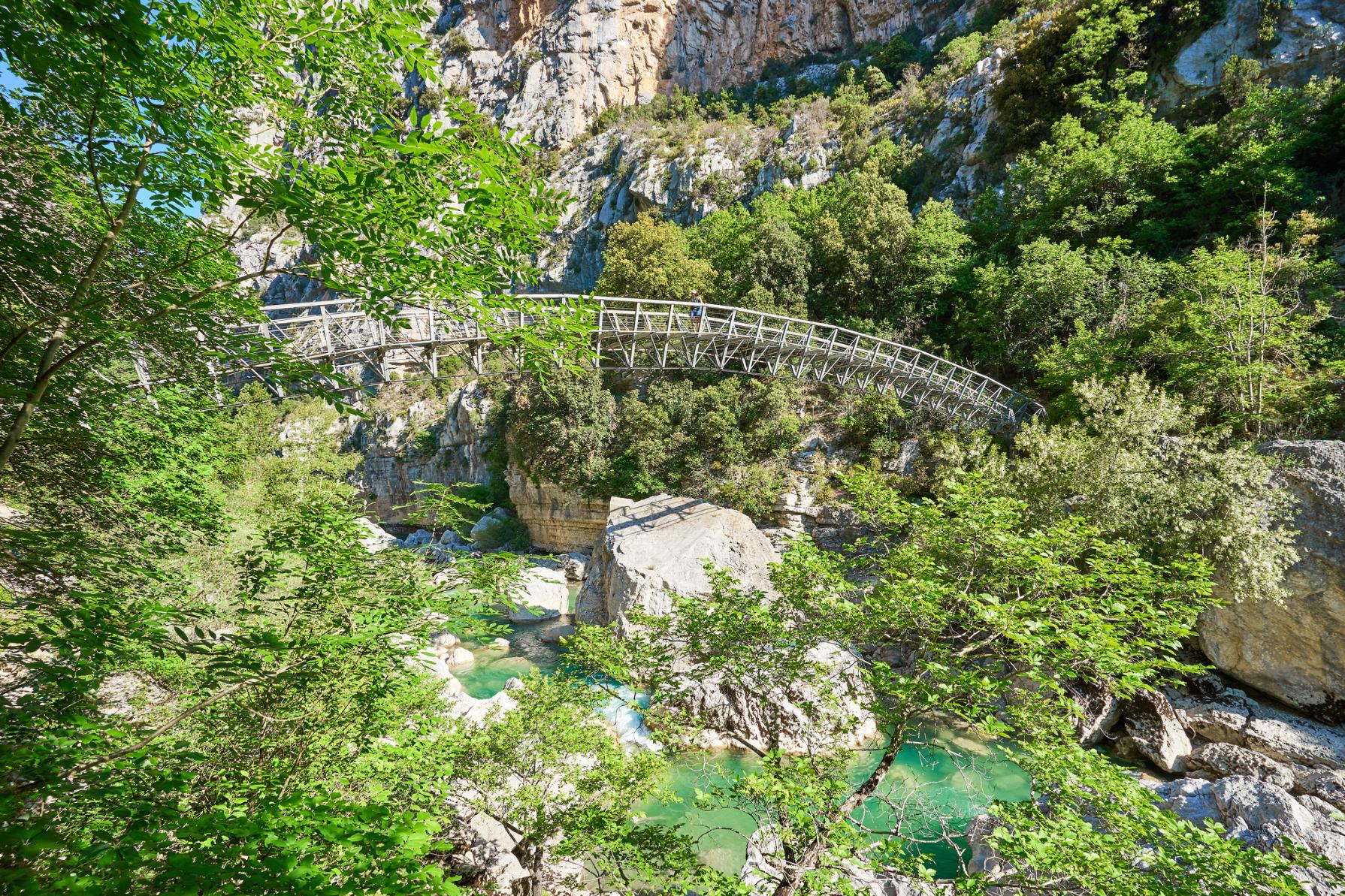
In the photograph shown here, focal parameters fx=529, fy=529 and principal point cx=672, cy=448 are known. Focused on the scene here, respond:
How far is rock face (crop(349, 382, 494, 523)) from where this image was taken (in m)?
23.3

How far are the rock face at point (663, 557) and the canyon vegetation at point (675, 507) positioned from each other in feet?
0.37

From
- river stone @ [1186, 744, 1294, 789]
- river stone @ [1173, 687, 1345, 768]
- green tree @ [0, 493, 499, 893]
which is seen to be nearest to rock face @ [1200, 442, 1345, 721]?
river stone @ [1173, 687, 1345, 768]

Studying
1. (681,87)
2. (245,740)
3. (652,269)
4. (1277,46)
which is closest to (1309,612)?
(245,740)

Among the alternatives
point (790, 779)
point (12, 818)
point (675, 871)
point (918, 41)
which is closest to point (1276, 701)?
point (790, 779)

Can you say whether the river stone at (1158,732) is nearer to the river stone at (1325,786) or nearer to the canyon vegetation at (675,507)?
the canyon vegetation at (675,507)

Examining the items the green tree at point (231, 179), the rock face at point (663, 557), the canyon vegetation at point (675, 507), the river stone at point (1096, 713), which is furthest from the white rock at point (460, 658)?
the river stone at point (1096, 713)

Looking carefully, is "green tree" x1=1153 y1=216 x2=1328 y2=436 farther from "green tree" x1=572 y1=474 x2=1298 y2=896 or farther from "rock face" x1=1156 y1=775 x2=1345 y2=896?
"green tree" x1=572 y1=474 x2=1298 y2=896

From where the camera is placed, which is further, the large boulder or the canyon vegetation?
the large boulder

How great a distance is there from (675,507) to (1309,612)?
1095 centimetres

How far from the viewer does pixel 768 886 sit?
4.94 metres

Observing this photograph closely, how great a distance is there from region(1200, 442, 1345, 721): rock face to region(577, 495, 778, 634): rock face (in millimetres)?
7703

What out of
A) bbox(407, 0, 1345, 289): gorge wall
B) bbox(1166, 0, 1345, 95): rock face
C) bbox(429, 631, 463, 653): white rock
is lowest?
bbox(429, 631, 463, 653): white rock

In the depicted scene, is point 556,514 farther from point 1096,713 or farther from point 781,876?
point 781,876

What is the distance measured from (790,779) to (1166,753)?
328 inches
